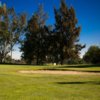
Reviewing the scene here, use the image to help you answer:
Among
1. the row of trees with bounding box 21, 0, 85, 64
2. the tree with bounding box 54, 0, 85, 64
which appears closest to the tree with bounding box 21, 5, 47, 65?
the row of trees with bounding box 21, 0, 85, 64

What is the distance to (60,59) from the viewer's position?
204 feet

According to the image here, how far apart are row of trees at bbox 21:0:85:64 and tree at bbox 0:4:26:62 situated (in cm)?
219

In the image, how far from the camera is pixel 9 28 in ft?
220

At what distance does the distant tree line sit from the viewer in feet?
200

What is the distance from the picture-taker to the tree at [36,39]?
64438 mm

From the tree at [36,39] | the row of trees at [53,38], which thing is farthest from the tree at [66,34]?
the tree at [36,39]

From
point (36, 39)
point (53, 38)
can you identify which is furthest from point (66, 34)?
point (36, 39)

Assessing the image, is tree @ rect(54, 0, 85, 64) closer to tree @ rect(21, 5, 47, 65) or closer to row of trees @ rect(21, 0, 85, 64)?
row of trees @ rect(21, 0, 85, 64)

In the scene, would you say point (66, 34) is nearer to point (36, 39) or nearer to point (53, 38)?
point (53, 38)

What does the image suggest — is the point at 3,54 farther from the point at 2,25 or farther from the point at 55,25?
the point at 55,25

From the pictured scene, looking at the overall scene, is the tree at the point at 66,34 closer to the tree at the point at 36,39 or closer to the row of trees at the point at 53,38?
the row of trees at the point at 53,38

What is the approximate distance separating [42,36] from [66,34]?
6446mm

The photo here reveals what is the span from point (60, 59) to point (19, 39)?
40.9 ft

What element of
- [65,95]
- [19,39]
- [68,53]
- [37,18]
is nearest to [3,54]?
[19,39]
